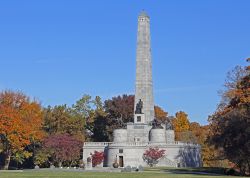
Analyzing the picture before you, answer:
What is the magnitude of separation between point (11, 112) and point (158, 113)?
120 ft

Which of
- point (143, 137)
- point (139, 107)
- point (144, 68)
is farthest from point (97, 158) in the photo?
point (144, 68)

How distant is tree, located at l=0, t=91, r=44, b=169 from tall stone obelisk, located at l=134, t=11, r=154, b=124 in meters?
14.6

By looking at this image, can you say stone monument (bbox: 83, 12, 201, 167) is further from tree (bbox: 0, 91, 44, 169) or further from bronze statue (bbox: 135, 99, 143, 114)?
tree (bbox: 0, 91, 44, 169)

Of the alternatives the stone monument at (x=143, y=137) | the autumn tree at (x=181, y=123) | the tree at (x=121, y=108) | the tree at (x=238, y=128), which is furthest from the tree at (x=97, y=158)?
the tree at (x=238, y=128)

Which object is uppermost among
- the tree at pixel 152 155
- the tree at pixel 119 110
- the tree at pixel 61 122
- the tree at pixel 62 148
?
the tree at pixel 119 110

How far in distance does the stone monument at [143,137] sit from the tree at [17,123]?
10.3 metres

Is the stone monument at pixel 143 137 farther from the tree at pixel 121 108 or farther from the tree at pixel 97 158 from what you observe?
the tree at pixel 121 108

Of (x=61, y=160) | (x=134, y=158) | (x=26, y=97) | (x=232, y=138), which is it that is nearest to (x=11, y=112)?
(x=26, y=97)

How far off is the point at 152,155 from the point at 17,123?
1871 centimetres

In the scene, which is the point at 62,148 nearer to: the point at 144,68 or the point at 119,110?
the point at 144,68

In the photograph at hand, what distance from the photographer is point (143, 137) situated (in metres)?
73.1

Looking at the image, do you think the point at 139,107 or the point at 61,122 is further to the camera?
the point at 61,122

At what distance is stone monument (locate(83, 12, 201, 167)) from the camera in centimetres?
6962

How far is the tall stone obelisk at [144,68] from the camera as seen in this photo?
7162 centimetres
